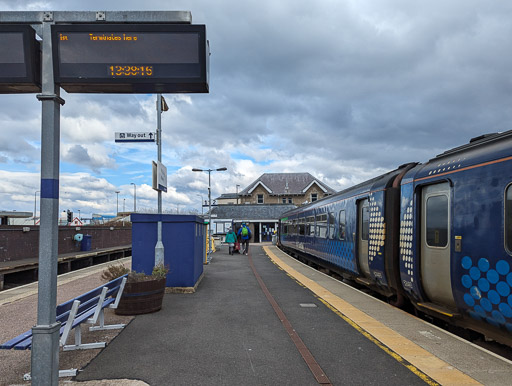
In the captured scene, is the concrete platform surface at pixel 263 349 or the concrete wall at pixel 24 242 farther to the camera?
the concrete wall at pixel 24 242

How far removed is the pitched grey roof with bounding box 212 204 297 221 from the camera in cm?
5034

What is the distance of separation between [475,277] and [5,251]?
1732cm

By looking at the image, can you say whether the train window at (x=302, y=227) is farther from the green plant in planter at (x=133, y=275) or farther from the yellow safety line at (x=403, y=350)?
the green plant in planter at (x=133, y=275)

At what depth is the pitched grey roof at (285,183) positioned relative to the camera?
59312 millimetres

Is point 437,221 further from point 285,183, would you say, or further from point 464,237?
point 285,183

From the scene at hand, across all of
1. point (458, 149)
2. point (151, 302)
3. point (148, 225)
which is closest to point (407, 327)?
point (458, 149)

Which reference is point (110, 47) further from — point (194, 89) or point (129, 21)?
point (194, 89)

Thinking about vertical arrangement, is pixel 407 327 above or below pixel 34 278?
above

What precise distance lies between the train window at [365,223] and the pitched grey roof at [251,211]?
3973cm

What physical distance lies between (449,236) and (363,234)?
13.1ft

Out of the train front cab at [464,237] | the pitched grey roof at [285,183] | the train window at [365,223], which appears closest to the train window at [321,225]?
the train window at [365,223]

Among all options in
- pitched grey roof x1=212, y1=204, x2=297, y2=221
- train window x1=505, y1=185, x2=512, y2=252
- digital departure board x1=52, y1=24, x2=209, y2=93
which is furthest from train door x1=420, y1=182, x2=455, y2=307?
pitched grey roof x1=212, y1=204, x2=297, y2=221

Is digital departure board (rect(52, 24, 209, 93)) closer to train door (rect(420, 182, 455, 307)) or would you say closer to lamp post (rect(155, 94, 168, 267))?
train door (rect(420, 182, 455, 307))

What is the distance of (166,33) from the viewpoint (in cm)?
373
